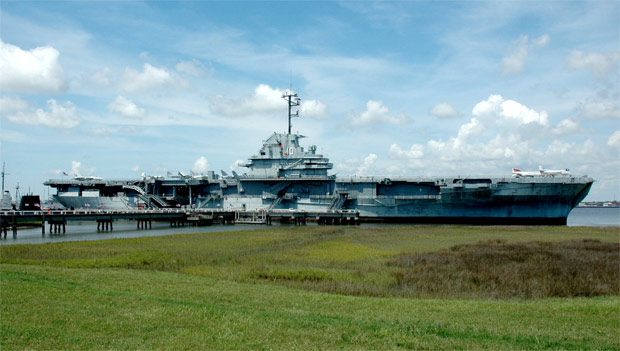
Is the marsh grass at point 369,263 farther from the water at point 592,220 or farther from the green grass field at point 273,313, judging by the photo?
the water at point 592,220

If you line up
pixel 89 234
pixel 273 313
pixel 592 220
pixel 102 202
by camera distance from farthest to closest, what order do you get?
pixel 592 220, pixel 102 202, pixel 89 234, pixel 273 313

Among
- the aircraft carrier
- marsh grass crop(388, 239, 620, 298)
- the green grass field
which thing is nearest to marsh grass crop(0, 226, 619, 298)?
marsh grass crop(388, 239, 620, 298)

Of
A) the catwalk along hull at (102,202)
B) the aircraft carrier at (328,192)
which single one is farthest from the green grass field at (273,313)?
the catwalk along hull at (102,202)

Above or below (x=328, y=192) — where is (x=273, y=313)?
below

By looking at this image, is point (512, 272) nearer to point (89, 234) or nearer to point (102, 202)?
point (89, 234)

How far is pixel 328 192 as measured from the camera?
53688 mm

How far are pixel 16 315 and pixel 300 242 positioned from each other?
21927 millimetres

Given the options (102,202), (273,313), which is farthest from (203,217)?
(273,313)

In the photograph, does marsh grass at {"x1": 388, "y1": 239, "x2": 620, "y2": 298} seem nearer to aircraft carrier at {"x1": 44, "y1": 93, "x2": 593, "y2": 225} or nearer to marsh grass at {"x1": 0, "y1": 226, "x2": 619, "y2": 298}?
marsh grass at {"x1": 0, "y1": 226, "x2": 619, "y2": 298}

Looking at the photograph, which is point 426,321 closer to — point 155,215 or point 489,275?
point 489,275

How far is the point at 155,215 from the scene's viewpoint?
5031cm

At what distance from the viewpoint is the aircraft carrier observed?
4497cm

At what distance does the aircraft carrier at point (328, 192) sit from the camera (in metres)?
45.0

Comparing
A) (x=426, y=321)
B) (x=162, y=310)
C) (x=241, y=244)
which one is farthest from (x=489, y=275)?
(x=241, y=244)
